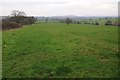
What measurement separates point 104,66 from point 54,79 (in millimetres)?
3482

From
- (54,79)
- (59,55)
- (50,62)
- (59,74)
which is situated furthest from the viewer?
(59,55)

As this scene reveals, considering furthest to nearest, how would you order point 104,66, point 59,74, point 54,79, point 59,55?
point 59,55
point 104,66
point 59,74
point 54,79

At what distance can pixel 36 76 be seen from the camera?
431 inches

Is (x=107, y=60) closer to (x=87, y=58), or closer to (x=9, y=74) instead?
(x=87, y=58)

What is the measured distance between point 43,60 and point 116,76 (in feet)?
17.3

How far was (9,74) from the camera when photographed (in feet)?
38.3

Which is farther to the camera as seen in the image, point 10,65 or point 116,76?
point 10,65

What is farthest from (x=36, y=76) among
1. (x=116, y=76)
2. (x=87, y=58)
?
(x=87, y=58)

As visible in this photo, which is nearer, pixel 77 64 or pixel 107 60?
pixel 77 64

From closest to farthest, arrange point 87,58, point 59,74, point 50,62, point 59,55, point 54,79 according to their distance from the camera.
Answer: point 54,79 → point 59,74 → point 50,62 → point 87,58 → point 59,55

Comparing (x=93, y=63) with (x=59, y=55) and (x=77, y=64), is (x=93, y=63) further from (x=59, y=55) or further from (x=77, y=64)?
Result: (x=59, y=55)

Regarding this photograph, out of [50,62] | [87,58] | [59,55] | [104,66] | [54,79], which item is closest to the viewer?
[54,79]

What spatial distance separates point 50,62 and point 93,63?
8.40ft

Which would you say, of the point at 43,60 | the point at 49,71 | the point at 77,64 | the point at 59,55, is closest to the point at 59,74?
the point at 49,71
